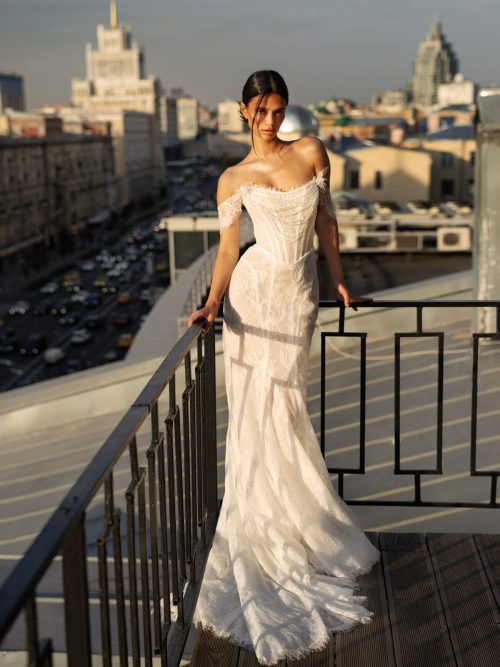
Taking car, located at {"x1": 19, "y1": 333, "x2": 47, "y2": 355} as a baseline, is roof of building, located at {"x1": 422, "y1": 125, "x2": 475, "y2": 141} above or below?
above

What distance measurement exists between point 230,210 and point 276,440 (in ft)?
2.75

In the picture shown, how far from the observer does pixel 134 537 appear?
84.4 inches

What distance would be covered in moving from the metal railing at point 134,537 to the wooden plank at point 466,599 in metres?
0.86

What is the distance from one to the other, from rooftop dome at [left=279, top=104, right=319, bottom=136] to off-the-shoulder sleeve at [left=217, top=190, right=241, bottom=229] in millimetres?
17160

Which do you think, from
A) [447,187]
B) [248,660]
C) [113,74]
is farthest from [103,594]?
[113,74]

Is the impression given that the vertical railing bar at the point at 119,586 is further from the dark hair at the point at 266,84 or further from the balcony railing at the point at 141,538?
the dark hair at the point at 266,84

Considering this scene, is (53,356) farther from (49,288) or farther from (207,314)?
(207,314)

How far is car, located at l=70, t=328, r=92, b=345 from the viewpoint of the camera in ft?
147

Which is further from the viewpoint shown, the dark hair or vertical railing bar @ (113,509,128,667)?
the dark hair

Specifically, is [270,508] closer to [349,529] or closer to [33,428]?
[349,529]

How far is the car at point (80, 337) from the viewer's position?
44.8 m

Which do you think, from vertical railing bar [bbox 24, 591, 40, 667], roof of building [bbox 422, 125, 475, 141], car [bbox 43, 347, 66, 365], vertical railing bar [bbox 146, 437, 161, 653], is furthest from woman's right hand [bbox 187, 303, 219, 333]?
roof of building [bbox 422, 125, 475, 141]

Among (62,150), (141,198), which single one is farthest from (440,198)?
(141,198)

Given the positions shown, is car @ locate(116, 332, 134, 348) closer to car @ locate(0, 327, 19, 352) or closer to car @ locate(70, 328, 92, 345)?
car @ locate(70, 328, 92, 345)
